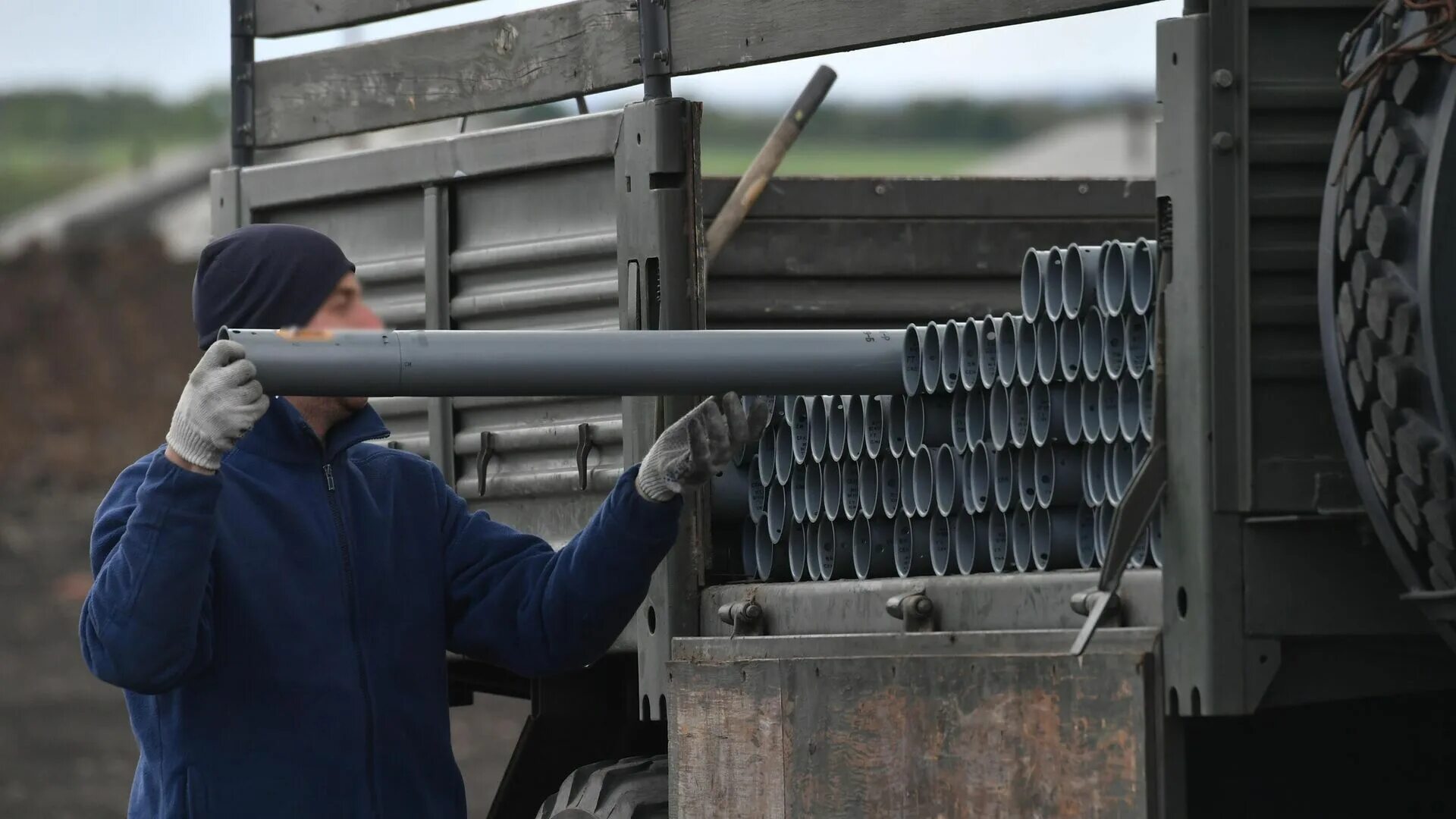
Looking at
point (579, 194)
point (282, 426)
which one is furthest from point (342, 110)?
point (282, 426)

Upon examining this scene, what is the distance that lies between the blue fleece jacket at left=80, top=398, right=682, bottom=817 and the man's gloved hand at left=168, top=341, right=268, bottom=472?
4cm

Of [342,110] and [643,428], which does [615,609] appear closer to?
[643,428]

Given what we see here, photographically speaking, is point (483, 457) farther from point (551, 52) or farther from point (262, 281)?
point (262, 281)

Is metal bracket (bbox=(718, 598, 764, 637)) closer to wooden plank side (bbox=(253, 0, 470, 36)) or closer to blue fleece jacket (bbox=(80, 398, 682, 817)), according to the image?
blue fleece jacket (bbox=(80, 398, 682, 817))

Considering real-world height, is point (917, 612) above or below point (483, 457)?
below

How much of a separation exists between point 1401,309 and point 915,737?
1.09 m

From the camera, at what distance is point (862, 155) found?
64062 mm

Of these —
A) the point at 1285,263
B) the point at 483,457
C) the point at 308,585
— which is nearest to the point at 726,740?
the point at 308,585

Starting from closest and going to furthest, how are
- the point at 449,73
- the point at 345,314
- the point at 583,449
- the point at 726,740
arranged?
the point at 345,314, the point at 726,740, the point at 583,449, the point at 449,73

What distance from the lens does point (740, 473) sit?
4.53 m

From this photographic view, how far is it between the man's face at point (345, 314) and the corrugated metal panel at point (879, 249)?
1.20 meters

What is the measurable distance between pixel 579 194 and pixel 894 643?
1.48 metres

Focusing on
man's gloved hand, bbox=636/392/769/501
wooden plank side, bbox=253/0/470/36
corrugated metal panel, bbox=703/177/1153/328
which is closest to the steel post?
man's gloved hand, bbox=636/392/769/501

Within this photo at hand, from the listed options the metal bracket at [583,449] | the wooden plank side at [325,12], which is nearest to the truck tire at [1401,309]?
the metal bracket at [583,449]
